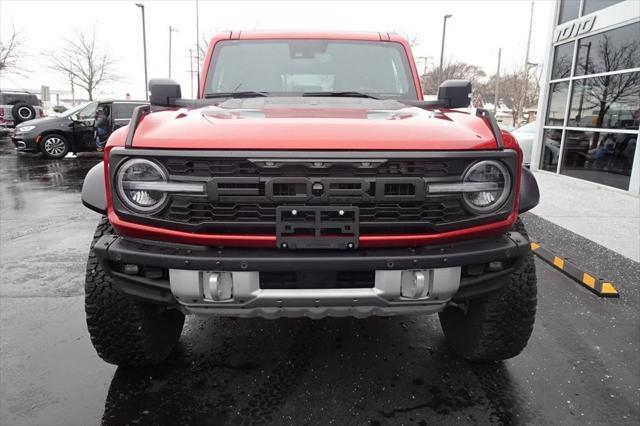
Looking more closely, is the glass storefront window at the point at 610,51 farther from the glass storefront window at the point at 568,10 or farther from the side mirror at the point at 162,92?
the side mirror at the point at 162,92

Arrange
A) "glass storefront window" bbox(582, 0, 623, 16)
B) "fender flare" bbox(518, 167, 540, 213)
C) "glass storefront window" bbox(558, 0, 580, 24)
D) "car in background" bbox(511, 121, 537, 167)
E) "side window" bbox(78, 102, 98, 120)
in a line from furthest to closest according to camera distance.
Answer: "side window" bbox(78, 102, 98, 120)
"car in background" bbox(511, 121, 537, 167)
"glass storefront window" bbox(558, 0, 580, 24)
"glass storefront window" bbox(582, 0, 623, 16)
"fender flare" bbox(518, 167, 540, 213)

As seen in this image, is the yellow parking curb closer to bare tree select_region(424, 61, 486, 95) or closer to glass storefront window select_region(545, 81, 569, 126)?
glass storefront window select_region(545, 81, 569, 126)

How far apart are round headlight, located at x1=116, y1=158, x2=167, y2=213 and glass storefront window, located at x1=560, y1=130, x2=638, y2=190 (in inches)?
345

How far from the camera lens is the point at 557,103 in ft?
35.2

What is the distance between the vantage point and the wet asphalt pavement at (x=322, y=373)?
2256 millimetres

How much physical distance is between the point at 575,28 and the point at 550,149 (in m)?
2.67

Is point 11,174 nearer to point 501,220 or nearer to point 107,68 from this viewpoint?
point 501,220

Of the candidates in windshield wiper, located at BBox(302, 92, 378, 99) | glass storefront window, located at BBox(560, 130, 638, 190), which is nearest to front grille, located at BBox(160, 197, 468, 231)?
windshield wiper, located at BBox(302, 92, 378, 99)

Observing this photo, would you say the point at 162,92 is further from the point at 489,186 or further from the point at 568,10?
the point at 568,10

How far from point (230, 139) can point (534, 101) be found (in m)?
49.0

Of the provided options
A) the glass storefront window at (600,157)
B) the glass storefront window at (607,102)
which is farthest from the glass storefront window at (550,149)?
the glass storefront window at (607,102)

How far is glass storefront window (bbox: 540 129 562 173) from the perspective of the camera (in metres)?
10.7

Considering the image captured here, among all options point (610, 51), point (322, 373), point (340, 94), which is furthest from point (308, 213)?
point (610, 51)

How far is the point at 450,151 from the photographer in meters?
1.95
